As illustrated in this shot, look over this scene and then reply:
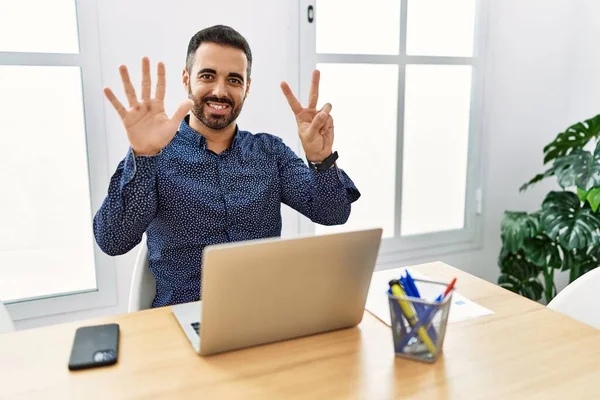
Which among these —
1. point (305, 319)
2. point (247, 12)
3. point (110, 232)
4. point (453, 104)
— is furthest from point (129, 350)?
point (453, 104)

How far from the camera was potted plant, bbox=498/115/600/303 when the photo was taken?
7.05ft

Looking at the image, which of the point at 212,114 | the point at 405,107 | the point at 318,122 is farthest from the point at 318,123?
the point at 405,107

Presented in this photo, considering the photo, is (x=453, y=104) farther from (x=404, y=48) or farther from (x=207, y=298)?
(x=207, y=298)

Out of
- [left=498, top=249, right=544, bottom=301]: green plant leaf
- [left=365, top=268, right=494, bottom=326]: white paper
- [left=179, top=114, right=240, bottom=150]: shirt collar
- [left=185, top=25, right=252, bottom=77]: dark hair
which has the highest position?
[left=185, top=25, right=252, bottom=77]: dark hair

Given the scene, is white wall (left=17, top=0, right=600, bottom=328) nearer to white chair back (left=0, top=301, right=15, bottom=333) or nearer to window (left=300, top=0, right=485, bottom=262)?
window (left=300, top=0, right=485, bottom=262)

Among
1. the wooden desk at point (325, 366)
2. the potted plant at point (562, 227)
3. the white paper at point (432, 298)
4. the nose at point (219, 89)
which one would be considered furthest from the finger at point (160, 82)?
the potted plant at point (562, 227)

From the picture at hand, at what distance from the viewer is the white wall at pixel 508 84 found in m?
2.10

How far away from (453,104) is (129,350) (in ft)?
6.98

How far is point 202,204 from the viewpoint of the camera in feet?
4.71

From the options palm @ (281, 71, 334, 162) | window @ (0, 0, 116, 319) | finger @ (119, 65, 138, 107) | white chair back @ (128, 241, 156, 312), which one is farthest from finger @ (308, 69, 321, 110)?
window @ (0, 0, 116, 319)

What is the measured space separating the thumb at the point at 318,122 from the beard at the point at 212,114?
264 mm

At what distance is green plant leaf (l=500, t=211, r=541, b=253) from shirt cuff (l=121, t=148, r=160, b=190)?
171 centimetres

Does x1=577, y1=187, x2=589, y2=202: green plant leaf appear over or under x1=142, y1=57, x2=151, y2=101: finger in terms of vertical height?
under

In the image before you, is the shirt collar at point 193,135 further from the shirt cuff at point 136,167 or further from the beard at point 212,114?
the shirt cuff at point 136,167
